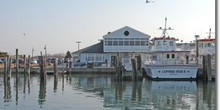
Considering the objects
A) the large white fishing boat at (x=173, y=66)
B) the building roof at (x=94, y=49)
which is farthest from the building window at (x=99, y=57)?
the large white fishing boat at (x=173, y=66)

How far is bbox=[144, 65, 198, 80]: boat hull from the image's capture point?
1417 inches

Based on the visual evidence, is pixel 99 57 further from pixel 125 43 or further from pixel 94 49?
pixel 125 43

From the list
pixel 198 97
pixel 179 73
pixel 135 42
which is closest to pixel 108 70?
pixel 135 42

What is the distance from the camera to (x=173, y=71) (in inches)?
1433

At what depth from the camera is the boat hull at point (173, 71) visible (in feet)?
118

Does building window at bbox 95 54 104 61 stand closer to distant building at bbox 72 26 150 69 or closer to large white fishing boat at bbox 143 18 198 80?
distant building at bbox 72 26 150 69

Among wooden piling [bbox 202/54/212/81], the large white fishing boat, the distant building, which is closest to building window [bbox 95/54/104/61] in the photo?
the distant building

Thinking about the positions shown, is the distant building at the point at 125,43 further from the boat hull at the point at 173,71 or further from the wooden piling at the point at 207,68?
the wooden piling at the point at 207,68

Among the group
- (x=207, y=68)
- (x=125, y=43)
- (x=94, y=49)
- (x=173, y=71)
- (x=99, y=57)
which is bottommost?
(x=173, y=71)

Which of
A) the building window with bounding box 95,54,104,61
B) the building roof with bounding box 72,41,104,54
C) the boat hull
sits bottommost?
the boat hull

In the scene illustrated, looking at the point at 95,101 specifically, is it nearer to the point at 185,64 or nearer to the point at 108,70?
the point at 185,64

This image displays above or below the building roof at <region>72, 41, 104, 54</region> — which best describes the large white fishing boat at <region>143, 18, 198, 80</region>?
below

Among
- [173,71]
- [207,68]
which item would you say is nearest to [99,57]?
[173,71]

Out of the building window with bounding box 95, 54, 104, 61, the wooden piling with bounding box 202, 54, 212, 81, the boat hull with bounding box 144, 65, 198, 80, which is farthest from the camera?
the building window with bounding box 95, 54, 104, 61
